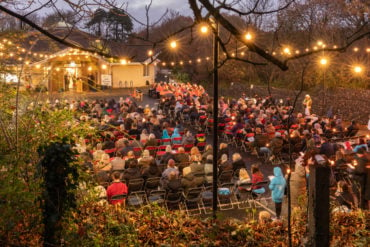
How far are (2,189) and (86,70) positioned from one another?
3705 cm

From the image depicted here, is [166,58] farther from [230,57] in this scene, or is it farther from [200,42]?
[230,57]

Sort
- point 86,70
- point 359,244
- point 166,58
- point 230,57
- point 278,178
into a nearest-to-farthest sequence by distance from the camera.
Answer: point 230,57, point 359,244, point 278,178, point 86,70, point 166,58

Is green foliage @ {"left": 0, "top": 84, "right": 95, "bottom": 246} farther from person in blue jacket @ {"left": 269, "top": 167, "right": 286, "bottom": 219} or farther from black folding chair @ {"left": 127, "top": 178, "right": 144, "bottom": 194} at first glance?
person in blue jacket @ {"left": 269, "top": 167, "right": 286, "bottom": 219}

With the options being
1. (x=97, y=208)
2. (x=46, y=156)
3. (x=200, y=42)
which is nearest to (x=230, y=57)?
(x=46, y=156)

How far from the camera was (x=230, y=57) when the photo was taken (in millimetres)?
3326

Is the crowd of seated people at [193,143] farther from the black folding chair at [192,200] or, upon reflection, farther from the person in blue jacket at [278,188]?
the person in blue jacket at [278,188]

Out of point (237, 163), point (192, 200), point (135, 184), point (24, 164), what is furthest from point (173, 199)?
point (24, 164)

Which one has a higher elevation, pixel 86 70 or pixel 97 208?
pixel 86 70

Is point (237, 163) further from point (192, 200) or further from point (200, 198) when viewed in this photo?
point (192, 200)

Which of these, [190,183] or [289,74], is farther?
[289,74]

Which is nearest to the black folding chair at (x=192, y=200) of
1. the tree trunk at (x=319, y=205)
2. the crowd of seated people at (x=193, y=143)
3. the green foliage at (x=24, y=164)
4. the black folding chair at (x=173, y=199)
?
the black folding chair at (x=173, y=199)

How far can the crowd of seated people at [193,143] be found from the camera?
8.84 meters

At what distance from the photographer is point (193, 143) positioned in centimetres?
1327

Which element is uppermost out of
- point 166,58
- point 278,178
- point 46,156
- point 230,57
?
point 166,58
